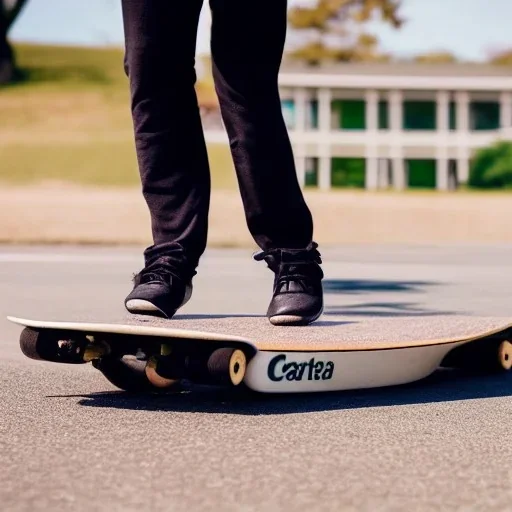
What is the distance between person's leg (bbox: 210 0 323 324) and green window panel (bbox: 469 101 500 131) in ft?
162

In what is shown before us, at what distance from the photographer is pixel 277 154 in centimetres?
371

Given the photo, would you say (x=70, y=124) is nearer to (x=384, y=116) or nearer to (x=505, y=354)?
(x=384, y=116)

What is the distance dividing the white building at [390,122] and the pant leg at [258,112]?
1835 inches

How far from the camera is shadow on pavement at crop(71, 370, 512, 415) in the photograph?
3.24 m

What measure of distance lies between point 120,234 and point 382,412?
1334 cm

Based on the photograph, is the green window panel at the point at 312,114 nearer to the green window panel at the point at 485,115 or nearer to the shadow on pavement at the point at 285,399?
the green window panel at the point at 485,115

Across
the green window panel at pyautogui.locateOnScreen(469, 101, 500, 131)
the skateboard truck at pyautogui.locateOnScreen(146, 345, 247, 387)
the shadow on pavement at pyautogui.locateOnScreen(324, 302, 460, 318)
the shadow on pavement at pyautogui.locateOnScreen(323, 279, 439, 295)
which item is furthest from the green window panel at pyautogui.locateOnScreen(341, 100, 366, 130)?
the skateboard truck at pyautogui.locateOnScreen(146, 345, 247, 387)

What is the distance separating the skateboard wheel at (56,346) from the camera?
10.4ft

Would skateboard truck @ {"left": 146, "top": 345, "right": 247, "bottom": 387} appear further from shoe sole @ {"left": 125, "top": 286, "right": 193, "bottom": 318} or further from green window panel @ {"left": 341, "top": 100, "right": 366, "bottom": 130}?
green window panel @ {"left": 341, "top": 100, "right": 366, "bottom": 130}

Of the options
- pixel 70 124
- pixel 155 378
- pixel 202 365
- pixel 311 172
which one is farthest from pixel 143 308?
pixel 70 124

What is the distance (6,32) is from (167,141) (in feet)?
210

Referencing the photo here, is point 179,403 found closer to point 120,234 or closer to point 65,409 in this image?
point 65,409

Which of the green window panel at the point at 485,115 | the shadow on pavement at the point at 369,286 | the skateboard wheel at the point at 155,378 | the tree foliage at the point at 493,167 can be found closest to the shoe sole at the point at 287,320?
the skateboard wheel at the point at 155,378

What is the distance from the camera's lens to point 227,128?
12.1 ft
